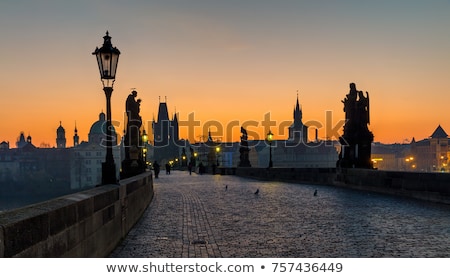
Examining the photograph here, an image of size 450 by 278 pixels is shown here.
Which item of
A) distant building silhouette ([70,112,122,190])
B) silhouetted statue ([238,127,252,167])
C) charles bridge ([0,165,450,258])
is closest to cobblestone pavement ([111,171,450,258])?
charles bridge ([0,165,450,258])

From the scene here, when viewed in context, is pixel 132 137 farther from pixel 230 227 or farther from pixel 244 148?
pixel 244 148

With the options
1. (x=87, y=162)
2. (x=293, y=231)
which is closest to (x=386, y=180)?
(x=293, y=231)

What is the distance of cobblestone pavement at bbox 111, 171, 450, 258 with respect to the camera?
889 cm

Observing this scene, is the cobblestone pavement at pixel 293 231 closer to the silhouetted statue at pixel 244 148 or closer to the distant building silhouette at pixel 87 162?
the silhouetted statue at pixel 244 148

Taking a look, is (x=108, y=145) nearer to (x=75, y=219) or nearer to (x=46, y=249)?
(x=75, y=219)

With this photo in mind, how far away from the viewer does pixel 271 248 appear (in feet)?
30.0

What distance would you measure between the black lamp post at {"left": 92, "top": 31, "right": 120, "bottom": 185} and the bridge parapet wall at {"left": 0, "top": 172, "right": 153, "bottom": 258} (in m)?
1.09

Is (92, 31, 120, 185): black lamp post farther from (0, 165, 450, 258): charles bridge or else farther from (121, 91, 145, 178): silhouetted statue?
(121, 91, 145, 178): silhouetted statue

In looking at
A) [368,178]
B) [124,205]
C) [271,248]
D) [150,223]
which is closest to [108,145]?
[124,205]

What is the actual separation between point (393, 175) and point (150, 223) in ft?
38.0

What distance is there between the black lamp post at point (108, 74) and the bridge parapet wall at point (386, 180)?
411 inches

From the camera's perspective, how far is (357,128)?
27.2 m

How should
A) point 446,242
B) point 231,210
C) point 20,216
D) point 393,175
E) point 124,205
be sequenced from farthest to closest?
point 393,175
point 231,210
point 124,205
point 446,242
point 20,216

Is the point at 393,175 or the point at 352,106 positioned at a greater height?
the point at 352,106
